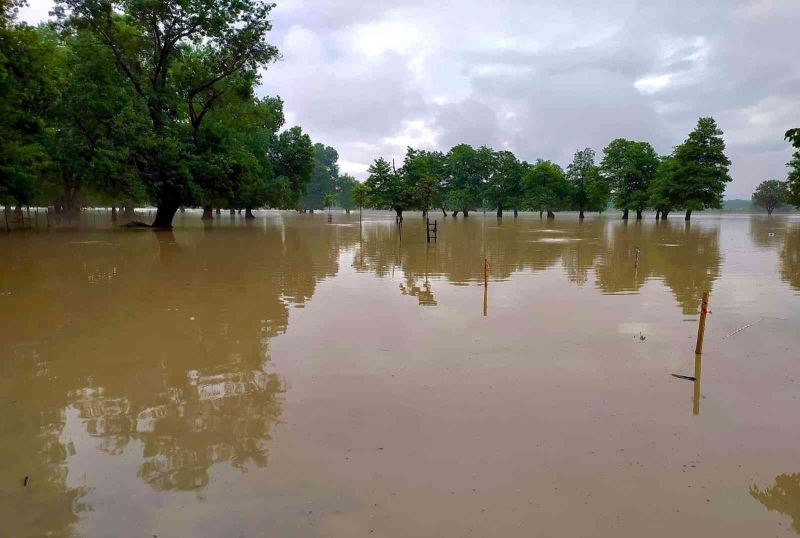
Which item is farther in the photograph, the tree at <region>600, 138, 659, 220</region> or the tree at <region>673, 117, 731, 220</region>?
the tree at <region>600, 138, 659, 220</region>

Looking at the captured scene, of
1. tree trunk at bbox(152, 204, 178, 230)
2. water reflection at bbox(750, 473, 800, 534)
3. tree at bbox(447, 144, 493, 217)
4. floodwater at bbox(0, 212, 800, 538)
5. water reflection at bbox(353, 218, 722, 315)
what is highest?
tree at bbox(447, 144, 493, 217)

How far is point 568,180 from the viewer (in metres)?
97.4

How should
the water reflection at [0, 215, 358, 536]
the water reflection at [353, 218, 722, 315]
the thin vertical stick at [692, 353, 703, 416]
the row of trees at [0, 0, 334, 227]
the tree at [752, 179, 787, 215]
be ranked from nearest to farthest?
1. the water reflection at [0, 215, 358, 536]
2. the thin vertical stick at [692, 353, 703, 416]
3. the water reflection at [353, 218, 722, 315]
4. the row of trees at [0, 0, 334, 227]
5. the tree at [752, 179, 787, 215]

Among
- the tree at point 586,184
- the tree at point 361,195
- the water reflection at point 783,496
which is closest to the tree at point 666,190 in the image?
the tree at point 586,184

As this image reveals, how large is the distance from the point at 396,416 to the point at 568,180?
98873mm

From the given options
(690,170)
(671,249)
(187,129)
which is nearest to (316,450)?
(671,249)

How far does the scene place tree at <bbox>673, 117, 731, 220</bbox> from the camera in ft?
220

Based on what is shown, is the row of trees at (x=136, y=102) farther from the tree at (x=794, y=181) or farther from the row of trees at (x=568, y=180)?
the tree at (x=794, y=181)

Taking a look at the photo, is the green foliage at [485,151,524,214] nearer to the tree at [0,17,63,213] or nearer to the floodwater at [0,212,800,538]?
the tree at [0,17,63,213]

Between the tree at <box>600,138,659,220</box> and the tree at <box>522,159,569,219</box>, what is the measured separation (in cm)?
1088

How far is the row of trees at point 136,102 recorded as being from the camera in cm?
3203

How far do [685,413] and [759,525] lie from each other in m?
2.23

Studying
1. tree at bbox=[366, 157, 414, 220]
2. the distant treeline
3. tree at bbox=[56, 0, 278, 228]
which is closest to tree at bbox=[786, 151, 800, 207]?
the distant treeline

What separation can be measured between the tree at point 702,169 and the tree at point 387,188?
37.0m
